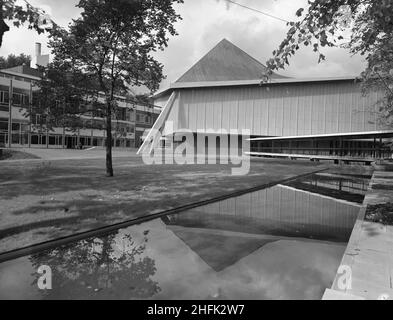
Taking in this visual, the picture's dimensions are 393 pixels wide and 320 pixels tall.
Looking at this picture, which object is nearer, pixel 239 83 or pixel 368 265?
pixel 368 265

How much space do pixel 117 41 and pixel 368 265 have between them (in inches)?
535

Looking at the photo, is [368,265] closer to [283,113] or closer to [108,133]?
[108,133]

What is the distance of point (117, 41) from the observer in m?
15.6

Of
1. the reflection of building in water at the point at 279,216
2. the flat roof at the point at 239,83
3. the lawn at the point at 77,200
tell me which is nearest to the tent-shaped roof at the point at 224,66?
the flat roof at the point at 239,83

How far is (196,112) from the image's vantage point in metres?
62.2

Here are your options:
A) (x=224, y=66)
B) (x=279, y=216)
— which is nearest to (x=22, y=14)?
(x=279, y=216)

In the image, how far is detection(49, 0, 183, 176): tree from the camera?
14383mm

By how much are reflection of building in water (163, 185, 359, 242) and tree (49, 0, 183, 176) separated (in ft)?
22.8

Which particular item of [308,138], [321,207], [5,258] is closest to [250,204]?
[321,207]

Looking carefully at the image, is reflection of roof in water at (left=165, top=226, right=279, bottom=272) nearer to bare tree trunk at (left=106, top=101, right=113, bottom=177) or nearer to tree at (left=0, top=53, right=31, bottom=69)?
bare tree trunk at (left=106, top=101, right=113, bottom=177)

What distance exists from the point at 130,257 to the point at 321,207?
24.5 feet

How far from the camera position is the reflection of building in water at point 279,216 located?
8.20 m

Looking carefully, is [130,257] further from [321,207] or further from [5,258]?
[321,207]

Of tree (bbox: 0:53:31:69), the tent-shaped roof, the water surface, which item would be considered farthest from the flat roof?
the water surface
